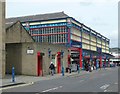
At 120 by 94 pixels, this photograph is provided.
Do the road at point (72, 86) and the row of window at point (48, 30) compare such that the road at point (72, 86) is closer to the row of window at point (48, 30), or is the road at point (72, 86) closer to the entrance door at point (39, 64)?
the entrance door at point (39, 64)

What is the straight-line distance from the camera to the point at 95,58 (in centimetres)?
8556

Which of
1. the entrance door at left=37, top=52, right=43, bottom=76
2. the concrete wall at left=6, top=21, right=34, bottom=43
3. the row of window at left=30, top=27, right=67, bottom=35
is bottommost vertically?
the entrance door at left=37, top=52, right=43, bottom=76

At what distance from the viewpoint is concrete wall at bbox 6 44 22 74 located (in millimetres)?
37562

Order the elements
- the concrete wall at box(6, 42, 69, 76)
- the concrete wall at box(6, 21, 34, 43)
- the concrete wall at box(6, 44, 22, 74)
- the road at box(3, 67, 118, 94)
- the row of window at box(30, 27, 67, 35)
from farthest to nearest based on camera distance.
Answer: the row of window at box(30, 27, 67, 35) → the concrete wall at box(6, 21, 34, 43) → the concrete wall at box(6, 44, 22, 74) → the concrete wall at box(6, 42, 69, 76) → the road at box(3, 67, 118, 94)

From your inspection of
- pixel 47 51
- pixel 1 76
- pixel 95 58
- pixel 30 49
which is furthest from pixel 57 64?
pixel 95 58

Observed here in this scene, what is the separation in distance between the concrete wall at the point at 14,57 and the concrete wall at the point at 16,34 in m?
5.42

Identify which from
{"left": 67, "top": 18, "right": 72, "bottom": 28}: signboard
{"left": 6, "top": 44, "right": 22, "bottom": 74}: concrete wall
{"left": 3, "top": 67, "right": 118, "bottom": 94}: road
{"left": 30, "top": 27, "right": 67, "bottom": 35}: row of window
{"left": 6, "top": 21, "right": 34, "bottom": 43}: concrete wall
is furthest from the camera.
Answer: {"left": 30, "top": 27, "right": 67, "bottom": 35}: row of window

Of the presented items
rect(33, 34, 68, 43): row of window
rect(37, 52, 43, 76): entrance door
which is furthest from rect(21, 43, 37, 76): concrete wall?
rect(33, 34, 68, 43): row of window

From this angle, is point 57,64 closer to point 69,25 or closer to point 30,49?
point 30,49

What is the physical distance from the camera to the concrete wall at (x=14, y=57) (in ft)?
123

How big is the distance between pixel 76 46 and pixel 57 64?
22.2 meters

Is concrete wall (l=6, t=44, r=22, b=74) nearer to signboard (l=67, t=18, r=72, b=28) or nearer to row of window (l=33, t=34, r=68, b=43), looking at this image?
row of window (l=33, t=34, r=68, b=43)

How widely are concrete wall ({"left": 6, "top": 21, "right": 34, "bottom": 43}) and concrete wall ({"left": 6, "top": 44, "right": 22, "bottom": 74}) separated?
17.8 ft

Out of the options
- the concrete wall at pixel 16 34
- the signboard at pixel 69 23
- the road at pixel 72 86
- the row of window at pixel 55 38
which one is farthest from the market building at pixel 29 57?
the signboard at pixel 69 23
